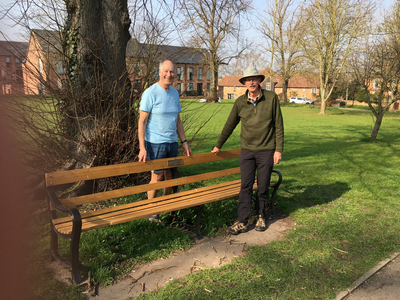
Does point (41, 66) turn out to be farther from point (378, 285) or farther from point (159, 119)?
point (378, 285)

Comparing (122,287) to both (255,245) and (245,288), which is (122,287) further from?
(255,245)

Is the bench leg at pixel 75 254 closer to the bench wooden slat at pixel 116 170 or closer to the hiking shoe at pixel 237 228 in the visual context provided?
the bench wooden slat at pixel 116 170

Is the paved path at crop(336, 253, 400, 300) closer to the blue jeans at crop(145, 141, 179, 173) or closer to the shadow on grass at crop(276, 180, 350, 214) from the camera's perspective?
the shadow on grass at crop(276, 180, 350, 214)

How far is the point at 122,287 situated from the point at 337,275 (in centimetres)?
210

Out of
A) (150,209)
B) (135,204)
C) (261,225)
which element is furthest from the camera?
(261,225)

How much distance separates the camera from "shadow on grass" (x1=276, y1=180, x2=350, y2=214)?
5223mm

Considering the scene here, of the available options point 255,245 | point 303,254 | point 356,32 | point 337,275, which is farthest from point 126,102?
point 356,32

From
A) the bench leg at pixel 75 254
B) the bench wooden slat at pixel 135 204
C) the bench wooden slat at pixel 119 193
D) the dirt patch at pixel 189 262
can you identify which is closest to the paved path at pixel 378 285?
the dirt patch at pixel 189 262

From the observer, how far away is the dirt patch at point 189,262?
9.47 feet

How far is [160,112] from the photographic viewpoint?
3.78 metres

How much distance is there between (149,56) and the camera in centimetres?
528

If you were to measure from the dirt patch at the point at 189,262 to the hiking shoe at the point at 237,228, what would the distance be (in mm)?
55

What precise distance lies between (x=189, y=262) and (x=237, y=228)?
91 centimetres

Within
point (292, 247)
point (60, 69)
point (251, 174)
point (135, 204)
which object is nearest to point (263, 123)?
point (251, 174)
